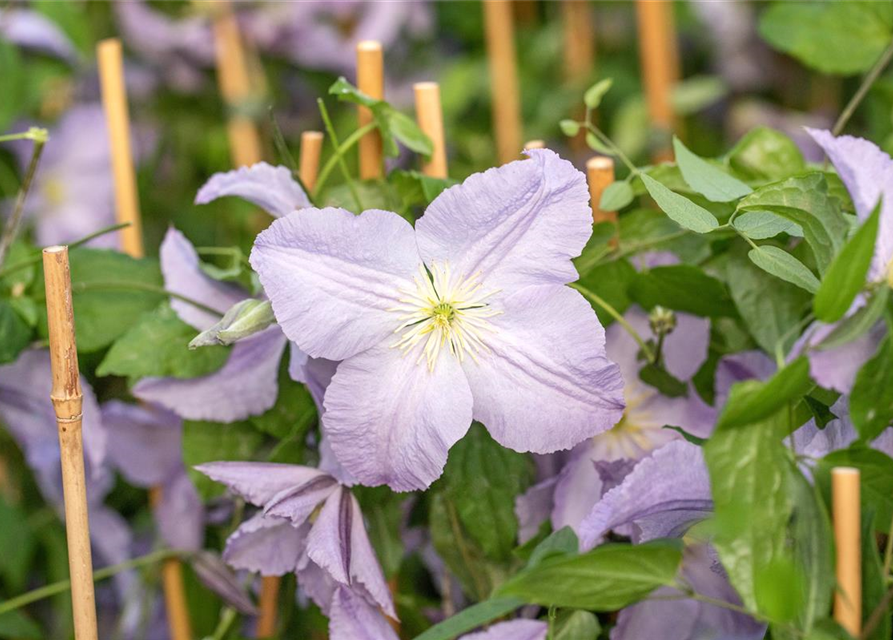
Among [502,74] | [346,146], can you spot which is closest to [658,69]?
[502,74]

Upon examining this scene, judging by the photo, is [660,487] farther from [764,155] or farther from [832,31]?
[832,31]

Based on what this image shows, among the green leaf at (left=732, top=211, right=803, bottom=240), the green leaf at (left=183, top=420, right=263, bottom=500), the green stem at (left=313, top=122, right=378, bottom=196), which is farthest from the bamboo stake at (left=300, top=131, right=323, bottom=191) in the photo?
the green leaf at (left=732, top=211, right=803, bottom=240)

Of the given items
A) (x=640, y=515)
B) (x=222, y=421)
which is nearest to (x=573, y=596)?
(x=640, y=515)

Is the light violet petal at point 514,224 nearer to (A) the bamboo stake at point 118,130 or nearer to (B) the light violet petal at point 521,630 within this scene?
(B) the light violet petal at point 521,630

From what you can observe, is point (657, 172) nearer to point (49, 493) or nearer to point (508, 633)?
point (508, 633)

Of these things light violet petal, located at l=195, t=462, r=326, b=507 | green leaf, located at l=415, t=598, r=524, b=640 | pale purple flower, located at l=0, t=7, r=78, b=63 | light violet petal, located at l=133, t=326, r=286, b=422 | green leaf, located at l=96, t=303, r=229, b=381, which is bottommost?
green leaf, located at l=415, t=598, r=524, b=640

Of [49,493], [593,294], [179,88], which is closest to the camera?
[593,294]

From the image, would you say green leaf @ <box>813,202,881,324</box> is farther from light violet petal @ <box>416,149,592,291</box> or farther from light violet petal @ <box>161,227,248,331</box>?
light violet petal @ <box>161,227,248,331</box>
